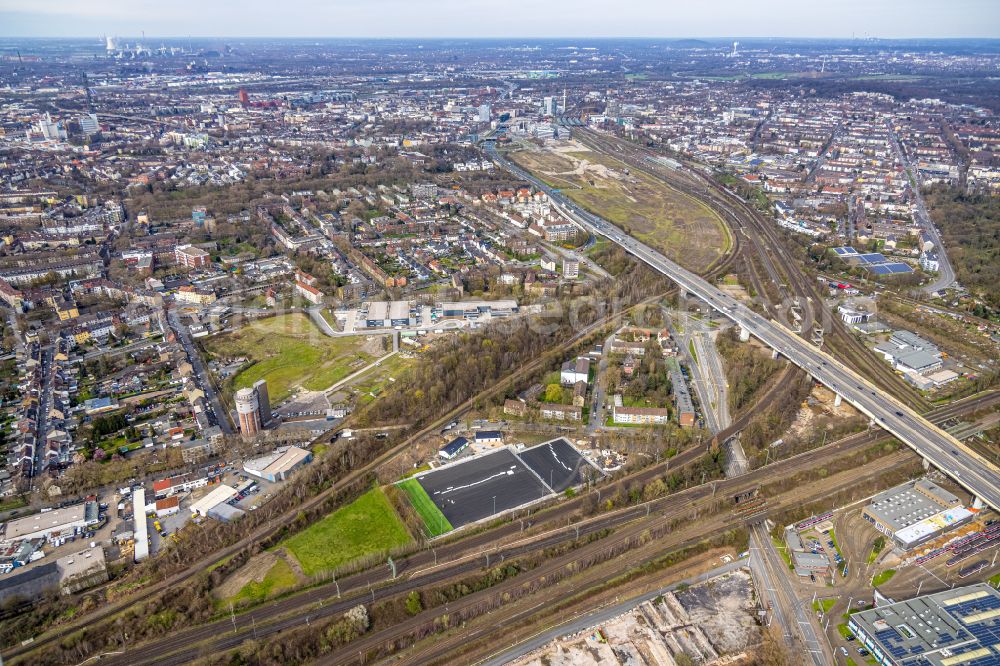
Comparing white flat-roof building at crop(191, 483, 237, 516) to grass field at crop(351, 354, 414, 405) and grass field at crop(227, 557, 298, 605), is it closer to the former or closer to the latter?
grass field at crop(227, 557, 298, 605)

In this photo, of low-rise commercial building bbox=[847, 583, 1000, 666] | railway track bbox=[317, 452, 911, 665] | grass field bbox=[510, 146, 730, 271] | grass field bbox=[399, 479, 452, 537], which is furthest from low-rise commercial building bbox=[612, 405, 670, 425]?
grass field bbox=[510, 146, 730, 271]

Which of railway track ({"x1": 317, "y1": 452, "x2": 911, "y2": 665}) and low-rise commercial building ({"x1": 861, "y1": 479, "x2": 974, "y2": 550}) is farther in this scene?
low-rise commercial building ({"x1": 861, "y1": 479, "x2": 974, "y2": 550})

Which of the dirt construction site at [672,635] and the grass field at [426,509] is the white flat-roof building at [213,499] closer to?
the grass field at [426,509]

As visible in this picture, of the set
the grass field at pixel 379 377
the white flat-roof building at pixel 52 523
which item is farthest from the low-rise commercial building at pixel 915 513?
the white flat-roof building at pixel 52 523

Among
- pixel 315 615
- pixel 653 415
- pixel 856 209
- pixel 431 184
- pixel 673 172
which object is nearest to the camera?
pixel 315 615

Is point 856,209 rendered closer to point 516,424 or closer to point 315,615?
point 516,424

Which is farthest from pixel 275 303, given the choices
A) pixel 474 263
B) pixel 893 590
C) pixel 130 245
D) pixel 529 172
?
pixel 529 172
